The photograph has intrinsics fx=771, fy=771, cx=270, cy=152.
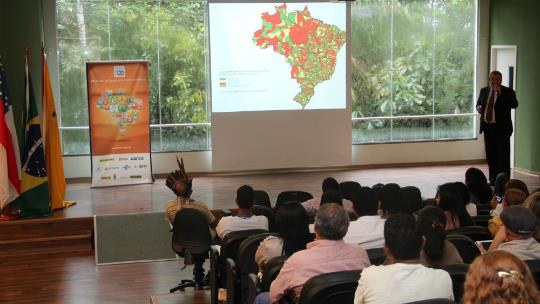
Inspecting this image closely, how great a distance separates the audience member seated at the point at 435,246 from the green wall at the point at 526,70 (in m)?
8.39

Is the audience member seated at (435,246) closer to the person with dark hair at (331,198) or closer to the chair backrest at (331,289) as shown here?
the chair backrest at (331,289)

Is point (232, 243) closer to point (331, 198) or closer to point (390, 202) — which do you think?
point (331, 198)

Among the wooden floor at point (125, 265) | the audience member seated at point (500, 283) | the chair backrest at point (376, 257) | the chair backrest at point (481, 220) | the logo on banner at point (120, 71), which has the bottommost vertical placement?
the wooden floor at point (125, 265)

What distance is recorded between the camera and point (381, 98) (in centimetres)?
1279

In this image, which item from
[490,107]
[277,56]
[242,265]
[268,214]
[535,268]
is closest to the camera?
[535,268]

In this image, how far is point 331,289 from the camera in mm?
3410

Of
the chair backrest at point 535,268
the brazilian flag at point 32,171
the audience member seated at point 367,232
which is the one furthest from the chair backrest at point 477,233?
the brazilian flag at point 32,171

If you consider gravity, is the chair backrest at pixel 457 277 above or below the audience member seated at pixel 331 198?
below

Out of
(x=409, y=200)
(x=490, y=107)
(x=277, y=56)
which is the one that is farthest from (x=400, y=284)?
(x=277, y=56)

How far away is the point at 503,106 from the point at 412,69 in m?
2.65

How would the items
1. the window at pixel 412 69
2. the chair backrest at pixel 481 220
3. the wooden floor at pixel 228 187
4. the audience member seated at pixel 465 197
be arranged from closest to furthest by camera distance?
the chair backrest at pixel 481 220 → the audience member seated at pixel 465 197 → the wooden floor at pixel 228 187 → the window at pixel 412 69

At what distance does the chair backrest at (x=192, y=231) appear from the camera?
623 cm

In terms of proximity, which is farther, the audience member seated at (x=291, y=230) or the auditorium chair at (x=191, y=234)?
the auditorium chair at (x=191, y=234)

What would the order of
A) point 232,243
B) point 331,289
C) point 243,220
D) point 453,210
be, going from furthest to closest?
1. point 243,220
2. point 453,210
3. point 232,243
4. point 331,289
